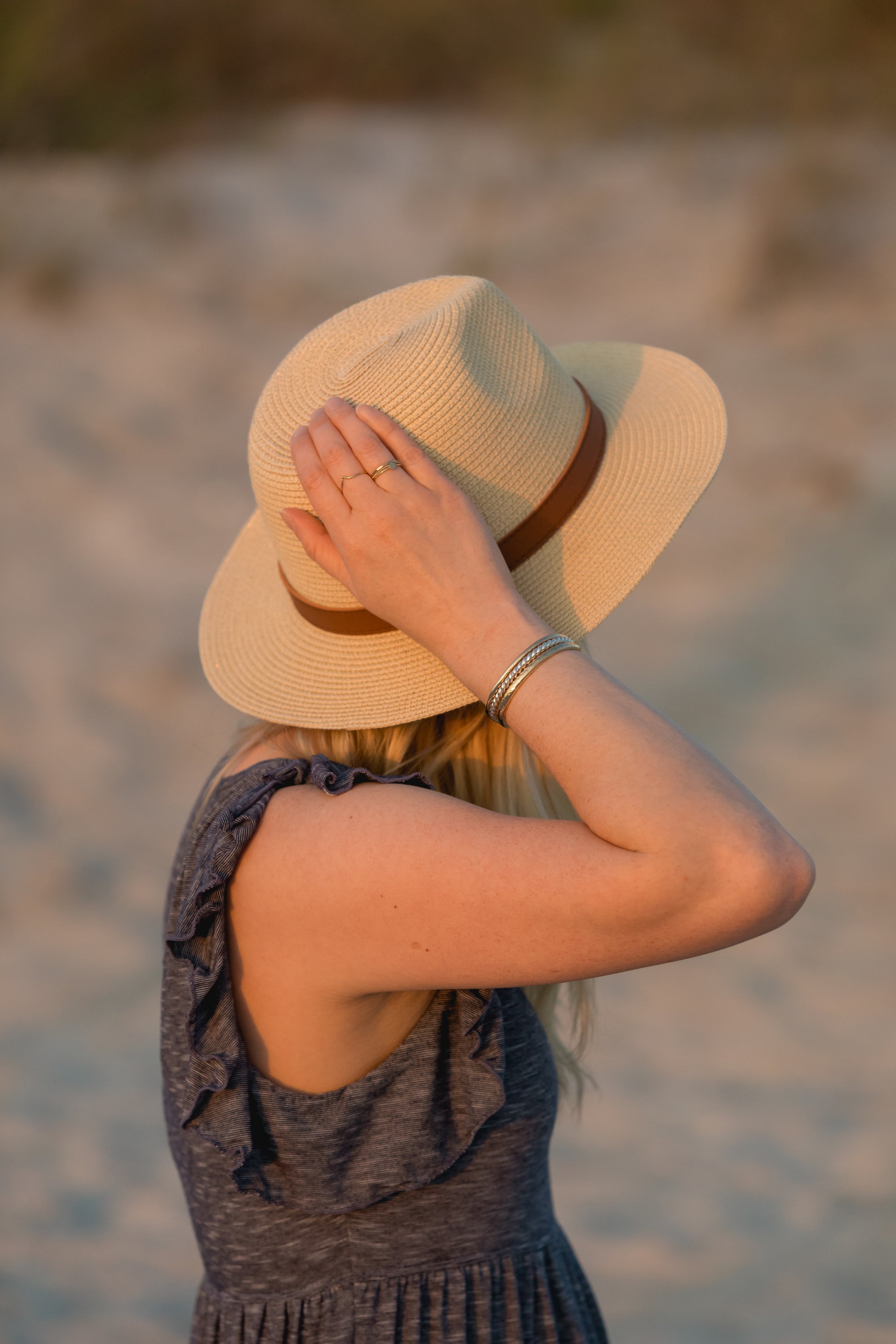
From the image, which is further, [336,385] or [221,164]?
[221,164]

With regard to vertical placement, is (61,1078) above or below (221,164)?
below

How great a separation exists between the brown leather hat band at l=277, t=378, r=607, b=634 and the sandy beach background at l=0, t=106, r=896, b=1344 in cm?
248

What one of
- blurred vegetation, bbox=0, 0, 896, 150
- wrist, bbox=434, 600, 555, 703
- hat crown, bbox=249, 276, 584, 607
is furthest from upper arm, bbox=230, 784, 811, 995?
blurred vegetation, bbox=0, 0, 896, 150

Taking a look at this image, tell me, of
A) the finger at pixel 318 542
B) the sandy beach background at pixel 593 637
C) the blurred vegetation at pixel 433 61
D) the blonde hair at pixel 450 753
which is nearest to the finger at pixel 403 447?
the finger at pixel 318 542

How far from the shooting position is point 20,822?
196 inches

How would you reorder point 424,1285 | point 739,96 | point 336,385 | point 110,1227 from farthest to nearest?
point 739,96 < point 110,1227 < point 424,1285 < point 336,385

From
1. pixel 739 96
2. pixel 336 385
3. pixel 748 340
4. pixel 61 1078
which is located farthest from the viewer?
pixel 739 96

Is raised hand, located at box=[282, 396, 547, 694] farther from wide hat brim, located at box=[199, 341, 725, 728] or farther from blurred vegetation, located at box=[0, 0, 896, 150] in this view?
blurred vegetation, located at box=[0, 0, 896, 150]

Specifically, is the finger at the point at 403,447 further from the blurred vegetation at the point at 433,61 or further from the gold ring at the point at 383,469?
the blurred vegetation at the point at 433,61

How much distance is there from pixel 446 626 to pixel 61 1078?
10.8 ft

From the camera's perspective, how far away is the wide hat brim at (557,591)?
1.37 meters

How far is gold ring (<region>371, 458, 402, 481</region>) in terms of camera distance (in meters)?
1.21

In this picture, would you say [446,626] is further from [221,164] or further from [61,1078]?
[221,164]

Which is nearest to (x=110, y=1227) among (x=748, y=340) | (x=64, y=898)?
(x=64, y=898)
